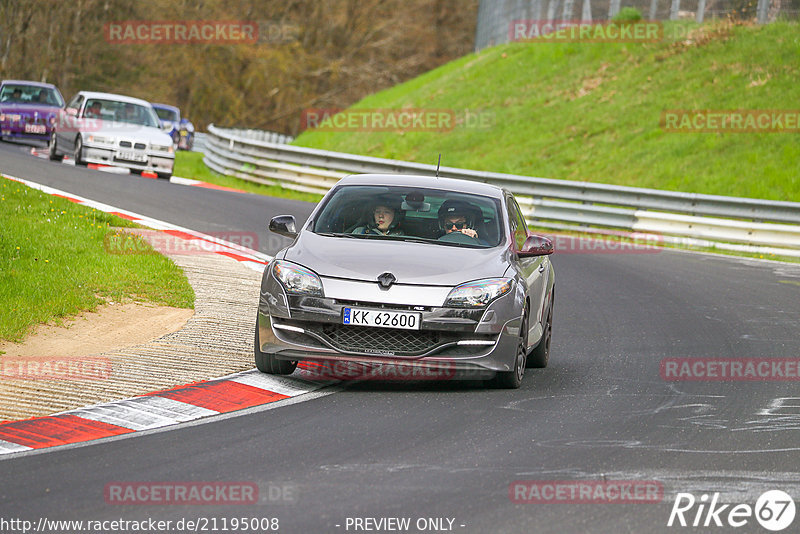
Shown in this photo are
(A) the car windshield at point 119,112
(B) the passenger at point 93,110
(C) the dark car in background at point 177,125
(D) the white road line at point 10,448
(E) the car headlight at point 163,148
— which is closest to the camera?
(D) the white road line at point 10,448

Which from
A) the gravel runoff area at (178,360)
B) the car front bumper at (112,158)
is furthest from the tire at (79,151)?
the gravel runoff area at (178,360)

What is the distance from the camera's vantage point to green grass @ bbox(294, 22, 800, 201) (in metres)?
27.0

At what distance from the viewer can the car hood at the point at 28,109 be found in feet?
107

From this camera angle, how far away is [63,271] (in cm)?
1157

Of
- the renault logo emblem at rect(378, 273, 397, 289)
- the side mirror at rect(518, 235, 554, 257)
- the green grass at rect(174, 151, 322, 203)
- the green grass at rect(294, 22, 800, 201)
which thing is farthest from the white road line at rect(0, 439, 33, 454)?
the green grass at rect(294, 22, 800, 201)

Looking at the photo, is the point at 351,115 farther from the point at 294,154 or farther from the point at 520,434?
the point at 520,434

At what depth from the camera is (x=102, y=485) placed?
559 centimetres

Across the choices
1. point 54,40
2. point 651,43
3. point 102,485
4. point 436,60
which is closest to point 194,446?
point 102,485

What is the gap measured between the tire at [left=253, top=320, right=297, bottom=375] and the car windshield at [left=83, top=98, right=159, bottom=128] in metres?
18.7

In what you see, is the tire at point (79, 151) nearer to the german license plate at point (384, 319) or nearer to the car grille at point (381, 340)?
the car grille at point (381, 340)

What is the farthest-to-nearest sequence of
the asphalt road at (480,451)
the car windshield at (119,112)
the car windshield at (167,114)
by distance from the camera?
the car windshield at (167,114), the car windshield at (119,112), the asphalt road at (480,451)

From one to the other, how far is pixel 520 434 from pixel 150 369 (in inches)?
112

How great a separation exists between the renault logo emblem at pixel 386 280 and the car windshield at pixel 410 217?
87 centimetres

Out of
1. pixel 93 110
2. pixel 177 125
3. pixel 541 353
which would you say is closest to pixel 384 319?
pixel 541 353
